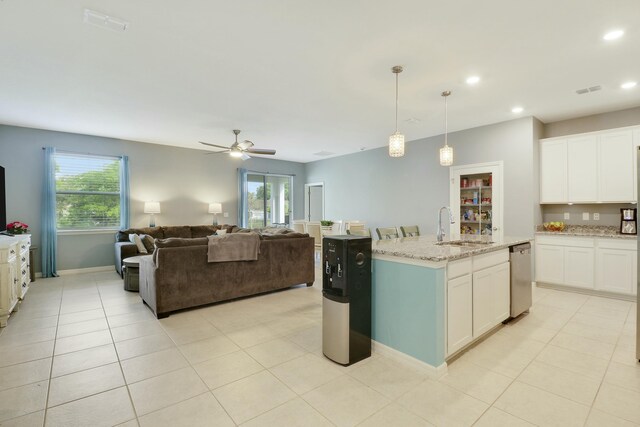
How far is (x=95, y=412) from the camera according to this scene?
1854 mm

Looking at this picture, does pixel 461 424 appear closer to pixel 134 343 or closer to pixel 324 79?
pixel 134 343

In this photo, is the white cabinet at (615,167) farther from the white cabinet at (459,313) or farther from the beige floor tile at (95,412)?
the beige floor tile at (95,412)

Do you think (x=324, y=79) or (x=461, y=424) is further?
(x=324, y=79)

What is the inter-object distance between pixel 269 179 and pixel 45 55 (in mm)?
6142

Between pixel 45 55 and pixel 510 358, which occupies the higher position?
pixel 45 55

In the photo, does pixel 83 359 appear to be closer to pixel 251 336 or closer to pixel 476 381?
pixel 251 336

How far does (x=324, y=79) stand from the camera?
3500 millimetres

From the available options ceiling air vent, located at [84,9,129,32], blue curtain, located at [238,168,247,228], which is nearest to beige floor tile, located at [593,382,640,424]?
ceiling air vent, located at [84,9,129,32]

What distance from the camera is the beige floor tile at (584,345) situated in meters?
2.60

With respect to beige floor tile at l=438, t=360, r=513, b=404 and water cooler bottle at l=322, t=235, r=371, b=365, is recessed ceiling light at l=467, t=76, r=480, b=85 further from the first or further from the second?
beige floor tile at l=438, t=360, r=513, b=404

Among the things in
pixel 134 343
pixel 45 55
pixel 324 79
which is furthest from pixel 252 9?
Answer: pixel 134 343

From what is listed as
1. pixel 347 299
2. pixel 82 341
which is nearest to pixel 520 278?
pixel 347 299

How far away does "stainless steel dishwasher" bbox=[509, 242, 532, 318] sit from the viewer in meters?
3.22

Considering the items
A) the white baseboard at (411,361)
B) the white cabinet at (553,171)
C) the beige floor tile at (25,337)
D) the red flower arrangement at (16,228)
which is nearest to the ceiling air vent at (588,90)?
the white cabinet at (553,171)
